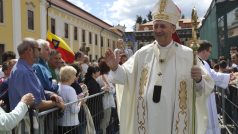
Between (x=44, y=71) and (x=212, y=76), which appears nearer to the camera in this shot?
(x=44, y=71)

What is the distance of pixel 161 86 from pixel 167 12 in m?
0.82

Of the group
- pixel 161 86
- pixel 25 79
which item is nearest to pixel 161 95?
pixel 161 86

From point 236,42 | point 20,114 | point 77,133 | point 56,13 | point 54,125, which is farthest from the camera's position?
point 56,13

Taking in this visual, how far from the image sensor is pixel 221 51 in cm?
1209

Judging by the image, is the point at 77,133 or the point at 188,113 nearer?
the point at 188,113

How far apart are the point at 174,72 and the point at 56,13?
30.8m

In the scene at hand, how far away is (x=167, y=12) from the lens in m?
4.50

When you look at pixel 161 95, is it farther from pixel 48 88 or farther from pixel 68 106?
pixel 48 88

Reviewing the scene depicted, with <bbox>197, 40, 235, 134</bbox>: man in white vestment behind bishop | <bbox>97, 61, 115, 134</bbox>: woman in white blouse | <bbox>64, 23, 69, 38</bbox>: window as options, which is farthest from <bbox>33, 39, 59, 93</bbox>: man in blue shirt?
<bbox>64, 23, 69, 38</bbox>: window

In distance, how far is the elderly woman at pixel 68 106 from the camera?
17.5 feet

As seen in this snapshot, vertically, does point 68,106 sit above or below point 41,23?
below

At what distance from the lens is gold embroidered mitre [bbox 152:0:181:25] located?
4470mm

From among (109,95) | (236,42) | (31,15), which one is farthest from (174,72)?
(31,15)

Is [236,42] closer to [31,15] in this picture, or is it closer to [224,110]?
[224,110]
